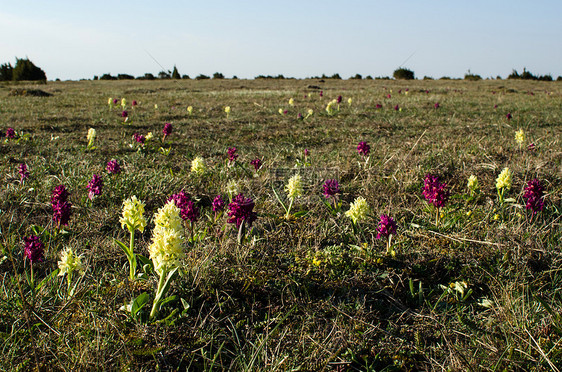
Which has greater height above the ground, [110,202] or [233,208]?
[233,208]

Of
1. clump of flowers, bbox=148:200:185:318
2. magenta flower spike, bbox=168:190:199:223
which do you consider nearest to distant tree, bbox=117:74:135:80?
magenta flower spike, bbox=168:190:199:223

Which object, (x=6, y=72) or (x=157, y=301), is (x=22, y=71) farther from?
(x=157, y=301)

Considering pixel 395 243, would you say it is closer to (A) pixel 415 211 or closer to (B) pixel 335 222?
(B) pixel 335 222

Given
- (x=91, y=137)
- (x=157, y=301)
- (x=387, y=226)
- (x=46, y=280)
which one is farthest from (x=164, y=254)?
(x=91, y=137)

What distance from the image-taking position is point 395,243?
298 centimetres

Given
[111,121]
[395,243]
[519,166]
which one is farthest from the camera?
[111,121]

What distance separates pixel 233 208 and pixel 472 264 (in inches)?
67.7

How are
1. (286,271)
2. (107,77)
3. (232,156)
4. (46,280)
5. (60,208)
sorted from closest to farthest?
(46,280), (286,271), (60,208), (232,156), (107,77)

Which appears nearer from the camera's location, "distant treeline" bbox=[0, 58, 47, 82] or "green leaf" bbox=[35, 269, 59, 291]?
"green leaf" bbox=[35, 269, 59, 291]

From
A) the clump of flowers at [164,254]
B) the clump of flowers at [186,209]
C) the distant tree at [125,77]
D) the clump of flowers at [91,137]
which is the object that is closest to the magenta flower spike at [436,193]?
the clump of flowers at [186,209]

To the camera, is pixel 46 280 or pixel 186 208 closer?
pixel 46 280

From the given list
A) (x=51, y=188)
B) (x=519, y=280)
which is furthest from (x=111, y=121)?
(x=519, y=280)

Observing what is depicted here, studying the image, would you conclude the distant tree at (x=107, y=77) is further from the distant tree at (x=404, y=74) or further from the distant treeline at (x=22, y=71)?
the distant tree at (x=404, y=74)

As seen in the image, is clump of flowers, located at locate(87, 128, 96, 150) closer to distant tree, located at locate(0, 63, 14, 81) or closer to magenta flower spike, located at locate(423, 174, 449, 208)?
magenta flower spike, located at locate(423, 174, 449, 208)
